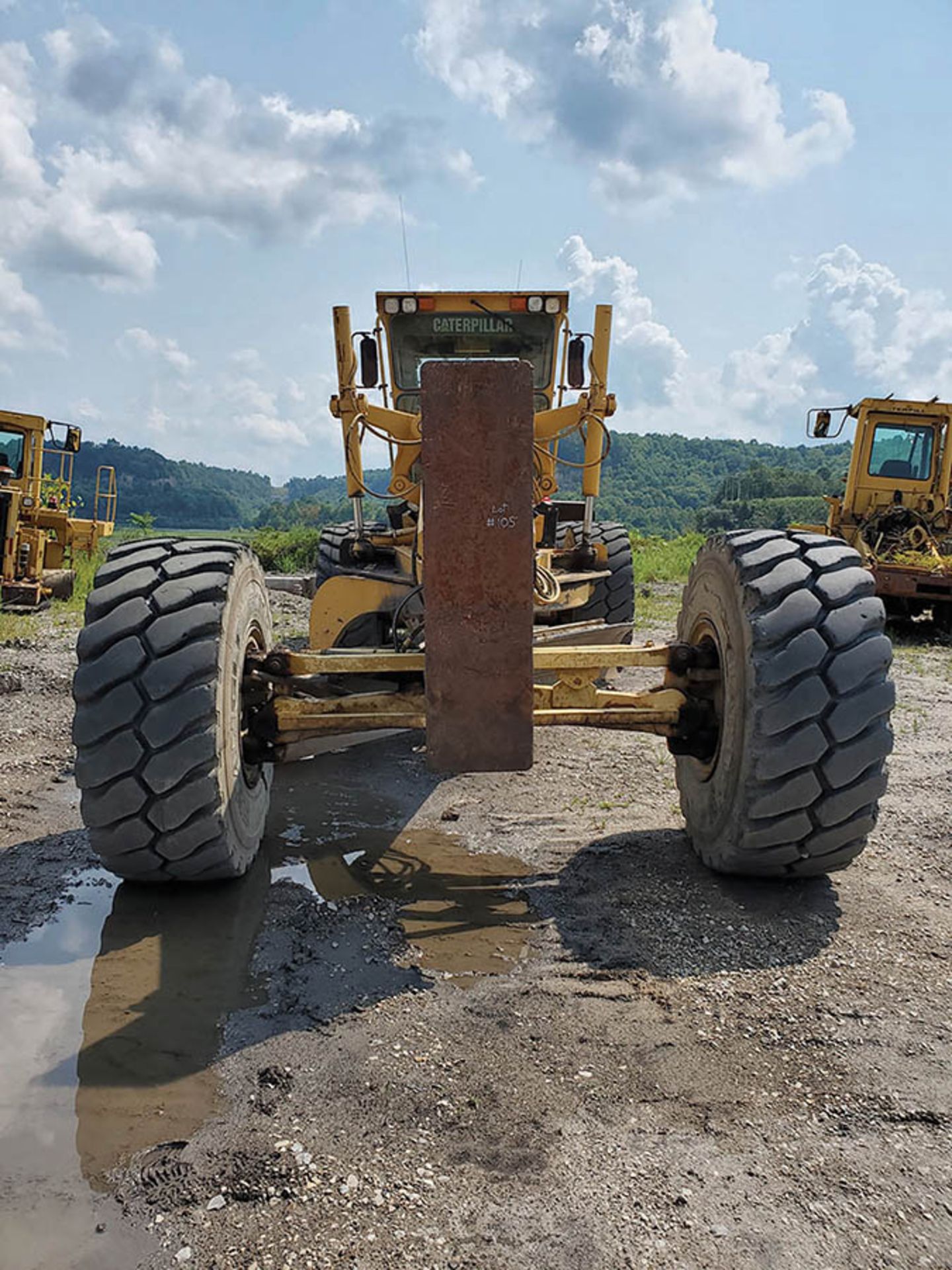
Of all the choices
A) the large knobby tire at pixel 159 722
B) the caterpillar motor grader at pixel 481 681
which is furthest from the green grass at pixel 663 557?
the large knobby tire at pixel 159 722

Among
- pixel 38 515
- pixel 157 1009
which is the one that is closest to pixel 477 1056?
pixel 157 1009

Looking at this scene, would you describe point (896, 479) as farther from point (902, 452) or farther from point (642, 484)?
point (642, 484)

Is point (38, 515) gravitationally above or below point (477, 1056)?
above

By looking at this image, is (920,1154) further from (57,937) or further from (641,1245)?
(57,937)

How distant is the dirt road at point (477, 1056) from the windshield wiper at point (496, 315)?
396 cm

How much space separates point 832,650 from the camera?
355cm

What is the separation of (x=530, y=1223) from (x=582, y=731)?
4.78m

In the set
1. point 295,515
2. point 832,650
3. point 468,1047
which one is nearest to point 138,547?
point 468,1047

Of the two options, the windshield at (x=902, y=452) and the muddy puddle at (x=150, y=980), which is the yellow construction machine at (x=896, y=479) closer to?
the windshield at (x=902, y=452)

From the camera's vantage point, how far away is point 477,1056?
2.73m

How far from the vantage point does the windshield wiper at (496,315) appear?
7160 mm

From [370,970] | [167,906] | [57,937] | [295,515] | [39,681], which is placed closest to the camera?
[370,970]

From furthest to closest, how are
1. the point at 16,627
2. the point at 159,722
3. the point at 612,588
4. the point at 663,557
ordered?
the point at 663,557 → the point at 16,627 → the point at 612,588 → the point at 159,722

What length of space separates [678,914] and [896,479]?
40.1ft
